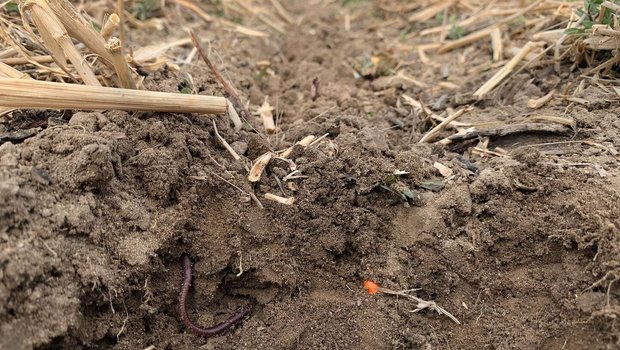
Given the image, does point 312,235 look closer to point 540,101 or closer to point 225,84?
point 225,84

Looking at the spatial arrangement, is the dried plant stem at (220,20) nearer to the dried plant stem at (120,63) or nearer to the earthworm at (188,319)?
the dried plant stem at (120,63)

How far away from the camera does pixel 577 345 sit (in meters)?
2.64

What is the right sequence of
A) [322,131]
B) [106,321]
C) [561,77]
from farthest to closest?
[561,77] → [322,131] → [106,321]

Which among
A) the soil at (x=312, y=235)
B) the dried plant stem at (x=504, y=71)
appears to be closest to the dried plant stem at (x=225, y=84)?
the soil at (x=312, y=235)

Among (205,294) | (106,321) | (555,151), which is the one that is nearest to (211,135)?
(205,294)

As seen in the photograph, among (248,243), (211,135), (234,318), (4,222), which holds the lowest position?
(234,318)

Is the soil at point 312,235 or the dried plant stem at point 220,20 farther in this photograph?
the dried plant stem at point 220,20

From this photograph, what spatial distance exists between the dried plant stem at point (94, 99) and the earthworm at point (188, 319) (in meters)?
0.81

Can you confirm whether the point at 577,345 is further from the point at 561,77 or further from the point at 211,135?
the point at 211,135

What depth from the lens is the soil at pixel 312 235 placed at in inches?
101

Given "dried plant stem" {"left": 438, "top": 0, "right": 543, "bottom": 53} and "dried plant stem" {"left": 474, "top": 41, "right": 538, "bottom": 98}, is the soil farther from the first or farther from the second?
"dried plant stem" {"left": 438, "top": 0, "right": 543, "bottom": 53}

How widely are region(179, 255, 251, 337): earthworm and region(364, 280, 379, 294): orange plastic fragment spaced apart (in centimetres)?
64

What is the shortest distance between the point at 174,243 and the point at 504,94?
2.47m

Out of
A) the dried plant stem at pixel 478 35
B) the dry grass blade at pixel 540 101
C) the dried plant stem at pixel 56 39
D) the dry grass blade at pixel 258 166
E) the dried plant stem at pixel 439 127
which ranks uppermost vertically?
the dried plant stem at pixel 56 39
